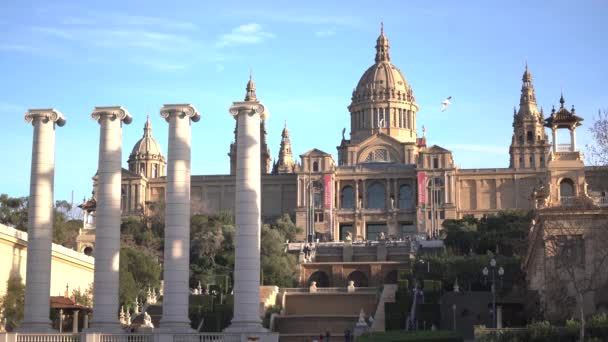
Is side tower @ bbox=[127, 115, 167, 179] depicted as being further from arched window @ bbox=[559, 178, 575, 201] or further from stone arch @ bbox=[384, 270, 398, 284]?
arched window @ bbox=[559, 178, 575, 201]

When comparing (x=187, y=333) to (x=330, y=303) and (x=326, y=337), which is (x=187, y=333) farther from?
(x=330, y=303)

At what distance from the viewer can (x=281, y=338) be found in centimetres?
7662

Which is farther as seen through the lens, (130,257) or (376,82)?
(376,82)

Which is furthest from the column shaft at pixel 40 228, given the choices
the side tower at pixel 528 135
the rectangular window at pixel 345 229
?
the side tower at pixel 528 135

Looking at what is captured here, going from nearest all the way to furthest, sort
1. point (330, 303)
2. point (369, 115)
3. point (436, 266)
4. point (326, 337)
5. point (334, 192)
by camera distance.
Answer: point (326, 337)
point (330, 303)
point (436, 266)
point (334, 192)
point (369, 115)

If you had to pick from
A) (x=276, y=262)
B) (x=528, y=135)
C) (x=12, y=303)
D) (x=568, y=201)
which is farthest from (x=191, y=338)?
(x=528, y=135)

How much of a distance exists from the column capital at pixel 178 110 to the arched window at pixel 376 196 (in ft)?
381

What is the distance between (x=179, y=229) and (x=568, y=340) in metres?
17.4

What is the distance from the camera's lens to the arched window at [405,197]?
168 meters

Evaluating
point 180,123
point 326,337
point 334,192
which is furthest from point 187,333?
point 334,192

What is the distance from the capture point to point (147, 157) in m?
188

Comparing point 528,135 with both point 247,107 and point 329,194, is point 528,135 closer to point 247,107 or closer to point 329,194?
point 329,194

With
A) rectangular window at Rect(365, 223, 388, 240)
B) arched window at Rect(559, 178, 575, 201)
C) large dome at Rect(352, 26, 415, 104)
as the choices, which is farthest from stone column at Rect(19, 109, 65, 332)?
large dome at Rect(352, 26, 415, 104)

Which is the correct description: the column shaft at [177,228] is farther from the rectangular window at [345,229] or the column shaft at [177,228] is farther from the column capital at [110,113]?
the rectangular window at [345,229]
